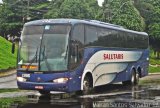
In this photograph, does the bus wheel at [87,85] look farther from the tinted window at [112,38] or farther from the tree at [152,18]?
the tree at [152,18]

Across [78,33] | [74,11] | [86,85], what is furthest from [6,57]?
[74,11]

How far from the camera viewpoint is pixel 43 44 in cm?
1783

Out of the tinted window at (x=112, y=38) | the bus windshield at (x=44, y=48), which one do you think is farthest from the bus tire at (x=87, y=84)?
the bus windshield at (x=44, y=48)

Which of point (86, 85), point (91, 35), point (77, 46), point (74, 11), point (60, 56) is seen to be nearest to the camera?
point (60, 56)

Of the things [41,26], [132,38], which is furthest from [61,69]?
[132,38]

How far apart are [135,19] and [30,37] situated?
1983 inches

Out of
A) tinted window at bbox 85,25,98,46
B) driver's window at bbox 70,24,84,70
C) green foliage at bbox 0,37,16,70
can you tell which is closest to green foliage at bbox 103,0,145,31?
green foliage at bbox 0,37,16,70

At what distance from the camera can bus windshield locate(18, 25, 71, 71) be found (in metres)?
17.5

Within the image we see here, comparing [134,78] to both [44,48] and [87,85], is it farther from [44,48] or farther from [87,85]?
[44,48]

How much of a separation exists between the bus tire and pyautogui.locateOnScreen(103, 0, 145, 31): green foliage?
4564 cm

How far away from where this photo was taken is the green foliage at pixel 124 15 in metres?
66.8

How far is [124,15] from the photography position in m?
67.4

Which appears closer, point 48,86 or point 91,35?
point 48,86

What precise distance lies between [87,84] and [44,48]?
3.14 m
